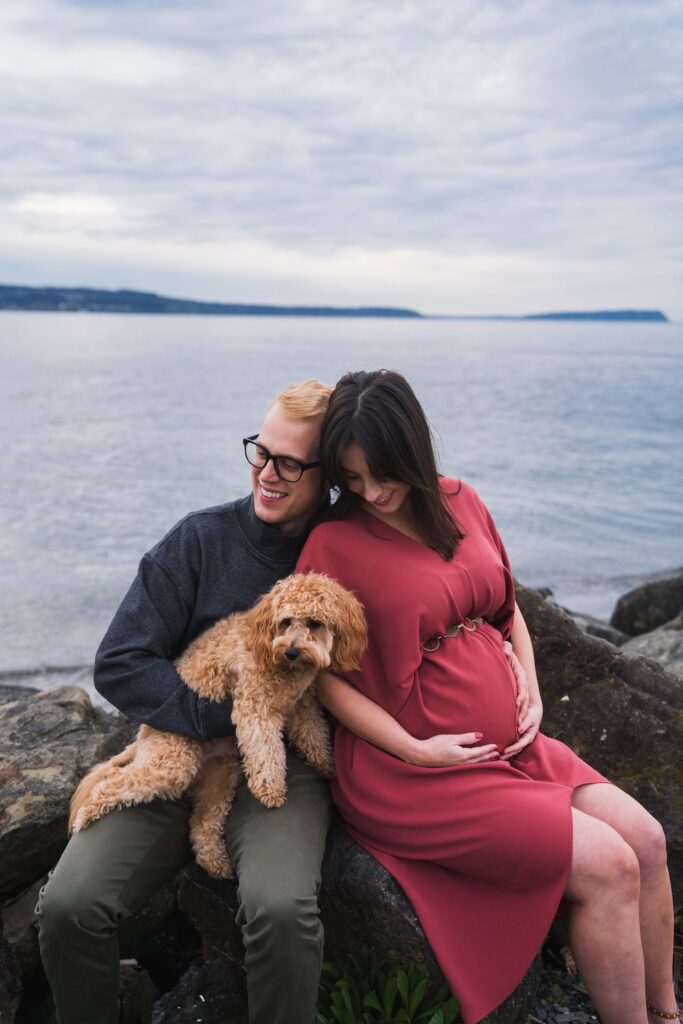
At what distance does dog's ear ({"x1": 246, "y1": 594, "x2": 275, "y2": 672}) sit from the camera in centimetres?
348

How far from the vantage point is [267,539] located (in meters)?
4.00

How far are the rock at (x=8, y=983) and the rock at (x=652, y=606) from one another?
29.8ft

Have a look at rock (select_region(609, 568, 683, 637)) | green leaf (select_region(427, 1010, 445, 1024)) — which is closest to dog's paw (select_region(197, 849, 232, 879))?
green leaf (select_region(427, 1010, 445, 1024))

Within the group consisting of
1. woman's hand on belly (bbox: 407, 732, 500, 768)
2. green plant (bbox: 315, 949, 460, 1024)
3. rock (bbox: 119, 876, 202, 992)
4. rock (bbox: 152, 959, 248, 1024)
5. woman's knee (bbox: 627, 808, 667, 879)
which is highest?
woman's hand on belly (bbox: 407, 732, 500, 768)

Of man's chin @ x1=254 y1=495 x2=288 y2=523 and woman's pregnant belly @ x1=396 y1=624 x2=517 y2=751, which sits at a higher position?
man's chin @ x1=254 y1=495 x2=288 y2=523

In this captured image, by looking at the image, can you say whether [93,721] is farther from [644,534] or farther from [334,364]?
[334,364]

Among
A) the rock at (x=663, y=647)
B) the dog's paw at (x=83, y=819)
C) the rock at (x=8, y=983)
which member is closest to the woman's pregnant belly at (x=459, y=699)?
the dog's paw at (x=83, y=819)

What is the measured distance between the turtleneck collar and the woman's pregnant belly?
784mm

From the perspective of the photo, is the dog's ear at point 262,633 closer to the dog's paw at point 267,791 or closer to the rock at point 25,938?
the dog's paw at point 267,791

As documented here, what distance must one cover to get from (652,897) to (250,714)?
1641 millimetres

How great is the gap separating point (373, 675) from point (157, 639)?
2.94ft

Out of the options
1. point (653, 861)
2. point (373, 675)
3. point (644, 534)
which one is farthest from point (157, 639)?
point (644, 534)

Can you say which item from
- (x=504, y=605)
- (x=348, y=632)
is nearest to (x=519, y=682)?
(x=504, y=605)

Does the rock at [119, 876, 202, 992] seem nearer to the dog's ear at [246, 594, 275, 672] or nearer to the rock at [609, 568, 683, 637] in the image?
the dog's ear at [246, 594, 275, 672]
